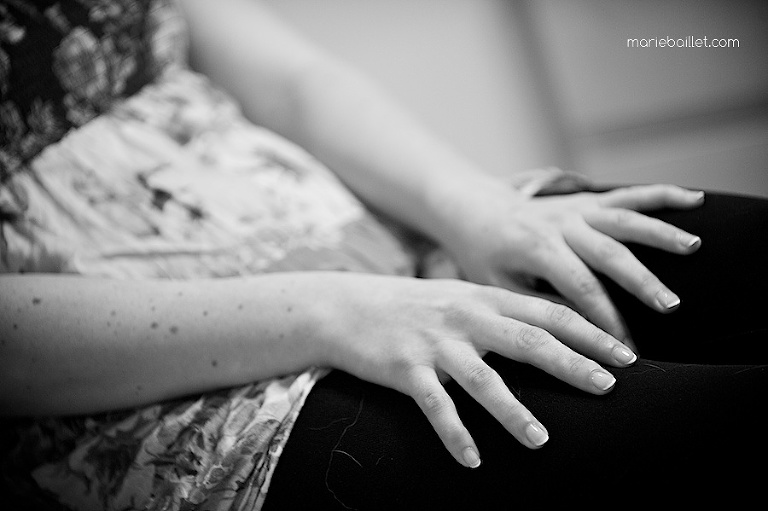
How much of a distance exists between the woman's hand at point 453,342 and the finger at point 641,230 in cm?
13

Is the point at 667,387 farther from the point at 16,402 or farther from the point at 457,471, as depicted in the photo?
the point at 16,402

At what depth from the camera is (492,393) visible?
16.7 inches

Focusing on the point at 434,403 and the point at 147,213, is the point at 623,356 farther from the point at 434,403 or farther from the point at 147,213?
the point at 147,213

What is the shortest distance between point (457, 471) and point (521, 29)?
3.88ft

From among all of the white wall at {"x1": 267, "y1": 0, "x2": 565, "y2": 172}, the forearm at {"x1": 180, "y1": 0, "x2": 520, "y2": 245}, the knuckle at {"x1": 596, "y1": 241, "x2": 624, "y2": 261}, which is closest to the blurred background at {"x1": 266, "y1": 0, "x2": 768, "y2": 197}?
the white wall at {"x1": 267, "y1": 0, "x2": 565, "y2": 172}

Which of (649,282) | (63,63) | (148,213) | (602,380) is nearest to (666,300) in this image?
(649,282)

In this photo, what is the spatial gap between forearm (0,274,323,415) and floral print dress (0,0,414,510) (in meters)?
0.02

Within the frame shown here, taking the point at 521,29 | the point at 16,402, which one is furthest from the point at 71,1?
the point at 521,29

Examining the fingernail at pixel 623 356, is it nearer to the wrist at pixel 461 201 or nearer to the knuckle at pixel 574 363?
the knuckle at pixel 574 363

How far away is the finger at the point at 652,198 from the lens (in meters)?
0.57

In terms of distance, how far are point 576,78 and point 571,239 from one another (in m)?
0.88

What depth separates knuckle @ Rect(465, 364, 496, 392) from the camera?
0.43 m

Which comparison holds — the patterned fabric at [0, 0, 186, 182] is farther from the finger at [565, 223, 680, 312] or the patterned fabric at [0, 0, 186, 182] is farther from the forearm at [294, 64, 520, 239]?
the finger at [565, 223, 680, 312]

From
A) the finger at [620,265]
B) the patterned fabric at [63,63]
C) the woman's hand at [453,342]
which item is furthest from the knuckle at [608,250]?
the patterned fabric at [63,63]
